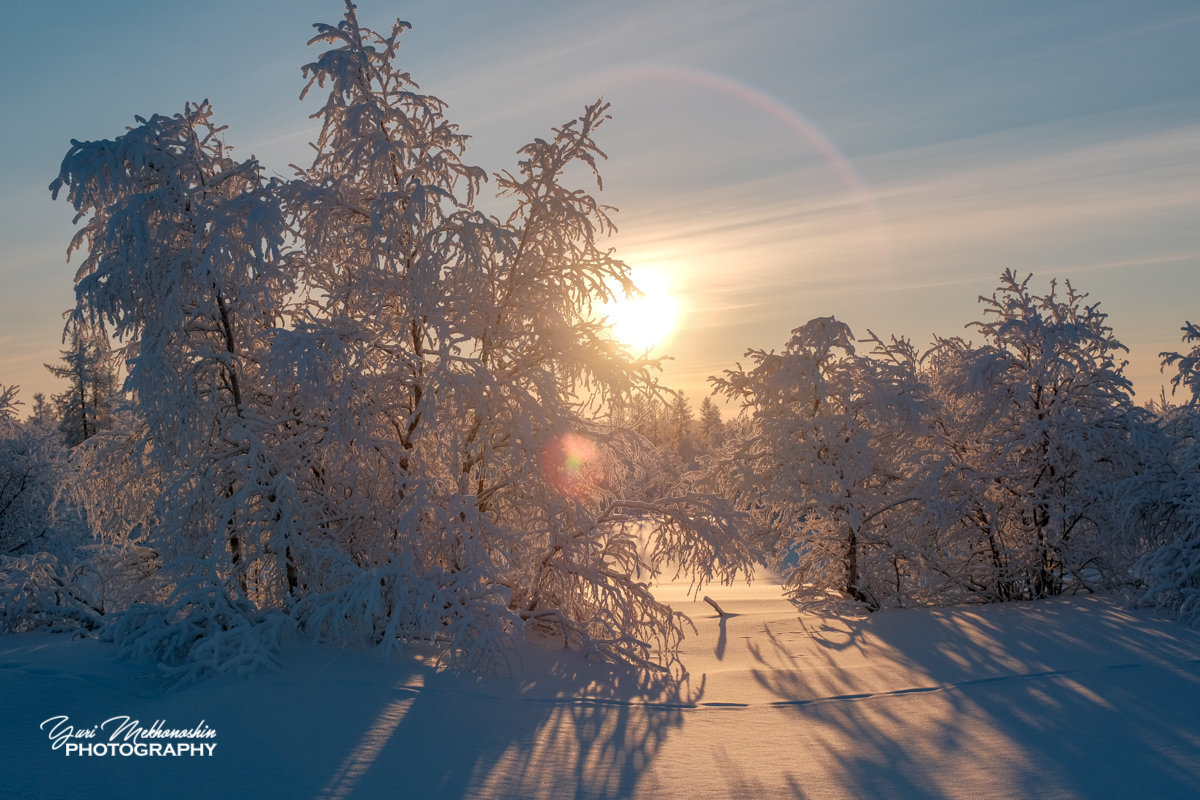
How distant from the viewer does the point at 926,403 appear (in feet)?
39.8

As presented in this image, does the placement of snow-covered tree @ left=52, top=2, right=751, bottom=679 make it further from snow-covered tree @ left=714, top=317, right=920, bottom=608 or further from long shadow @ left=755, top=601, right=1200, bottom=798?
snow-covered tree @ left=714, top=317, right=920, bottom=608

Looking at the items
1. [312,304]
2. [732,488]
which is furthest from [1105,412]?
[312,304]

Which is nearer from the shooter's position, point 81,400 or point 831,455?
point 831,455

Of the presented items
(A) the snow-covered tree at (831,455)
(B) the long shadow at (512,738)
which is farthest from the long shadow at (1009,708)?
(A) the snow-covered tree at (831,455)

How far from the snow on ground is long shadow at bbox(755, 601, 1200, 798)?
0.02 metres

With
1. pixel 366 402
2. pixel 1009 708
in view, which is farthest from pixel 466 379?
pixel 1009 708

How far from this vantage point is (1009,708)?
6.41 meters

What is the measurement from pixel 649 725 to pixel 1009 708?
3027 mm

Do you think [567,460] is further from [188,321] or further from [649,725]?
[188,321]

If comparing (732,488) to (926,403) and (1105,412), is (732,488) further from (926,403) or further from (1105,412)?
(1105,412)

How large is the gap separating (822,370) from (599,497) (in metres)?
5.19
